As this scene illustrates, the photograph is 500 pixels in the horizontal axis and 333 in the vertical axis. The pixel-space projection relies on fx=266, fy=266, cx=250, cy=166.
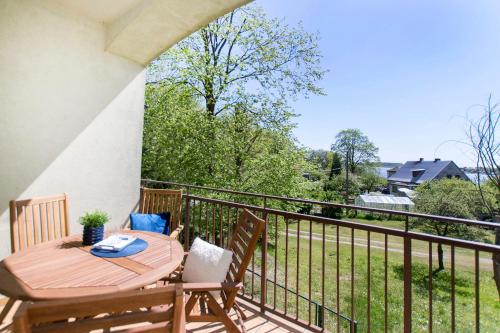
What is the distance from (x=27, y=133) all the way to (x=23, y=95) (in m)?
0.38

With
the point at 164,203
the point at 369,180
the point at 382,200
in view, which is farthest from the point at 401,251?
the point at 164,203

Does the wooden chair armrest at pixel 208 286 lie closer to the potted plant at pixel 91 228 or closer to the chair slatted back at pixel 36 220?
the potted plant at pixel 91 228

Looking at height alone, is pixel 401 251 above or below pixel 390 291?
above

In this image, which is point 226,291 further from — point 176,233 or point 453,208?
point 453,208

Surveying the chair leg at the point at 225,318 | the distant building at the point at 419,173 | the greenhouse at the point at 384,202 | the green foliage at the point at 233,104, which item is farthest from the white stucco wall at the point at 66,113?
the distant building at the point at 419,173

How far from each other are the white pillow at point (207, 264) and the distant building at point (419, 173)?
3128 cm

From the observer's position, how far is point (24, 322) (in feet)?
2.31

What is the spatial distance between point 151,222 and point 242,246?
1.55 meters

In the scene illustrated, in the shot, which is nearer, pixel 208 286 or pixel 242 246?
pixel 208 286

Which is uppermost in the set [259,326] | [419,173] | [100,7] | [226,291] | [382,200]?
[100,7]

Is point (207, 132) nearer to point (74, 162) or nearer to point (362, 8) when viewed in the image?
point (74, 162)

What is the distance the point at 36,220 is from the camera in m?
2.28

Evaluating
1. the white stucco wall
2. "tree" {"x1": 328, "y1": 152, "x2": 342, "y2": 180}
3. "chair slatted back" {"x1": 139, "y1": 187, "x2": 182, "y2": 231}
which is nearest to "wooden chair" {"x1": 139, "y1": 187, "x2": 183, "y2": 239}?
"chair slatted back" {"x1": 139, "y1": 187, "x2": 182, "y2": 231}

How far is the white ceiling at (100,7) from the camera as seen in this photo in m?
2.89
